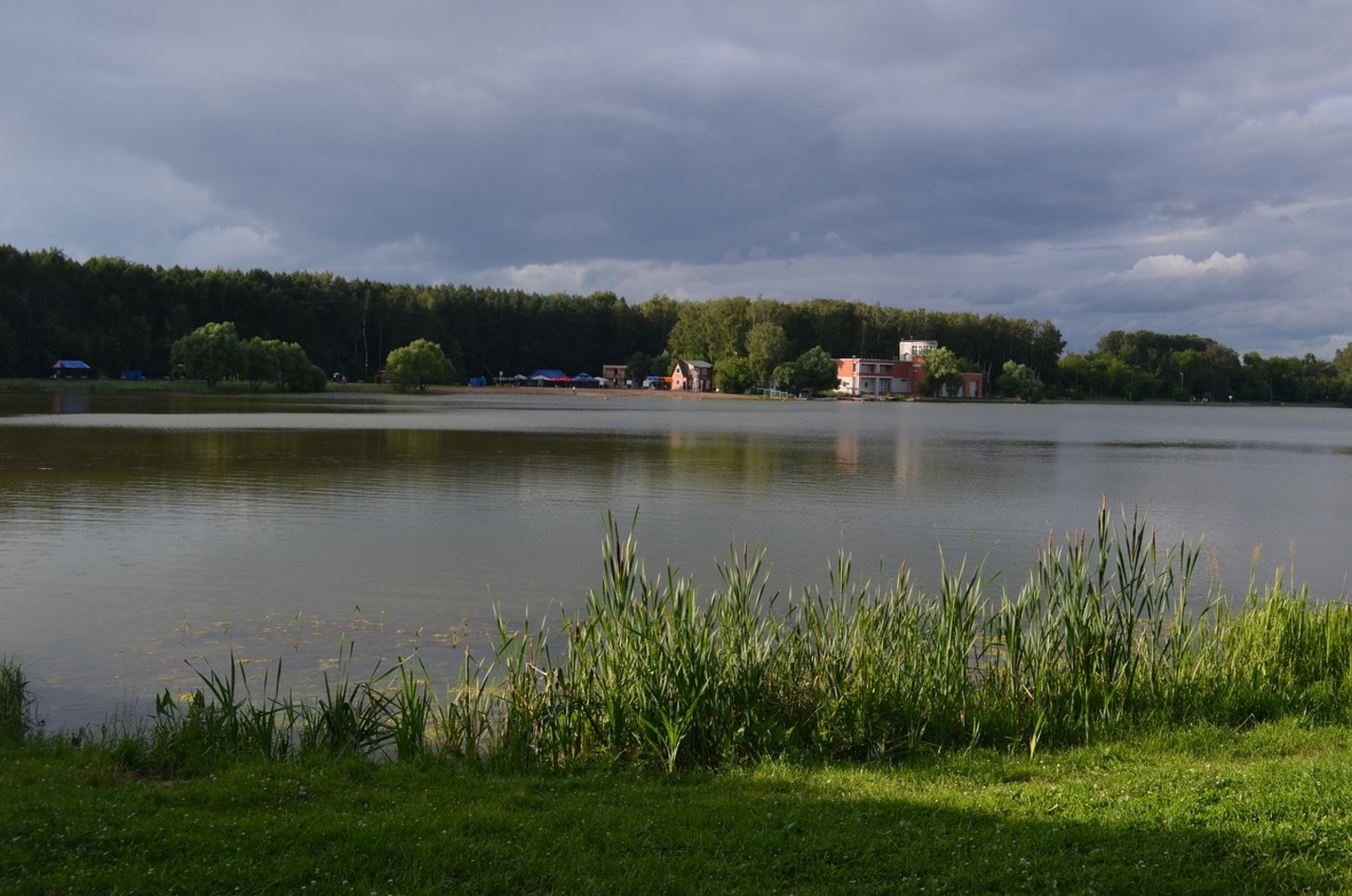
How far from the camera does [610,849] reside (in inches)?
183

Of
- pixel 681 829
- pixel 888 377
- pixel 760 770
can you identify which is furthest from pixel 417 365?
pixel 681 829

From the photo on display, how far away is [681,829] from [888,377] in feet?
405

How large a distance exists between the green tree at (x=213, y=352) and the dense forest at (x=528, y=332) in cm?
1559

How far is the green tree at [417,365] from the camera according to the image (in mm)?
97500

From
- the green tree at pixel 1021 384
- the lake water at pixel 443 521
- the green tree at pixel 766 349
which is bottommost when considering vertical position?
the lake water at pixel 443 521

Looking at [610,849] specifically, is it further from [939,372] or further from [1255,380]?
[1255,380]

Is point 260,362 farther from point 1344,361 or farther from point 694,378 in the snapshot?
point 1344,361

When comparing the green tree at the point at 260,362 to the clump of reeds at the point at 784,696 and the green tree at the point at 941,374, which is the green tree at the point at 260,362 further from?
the clump of reeds at the point at 784,696

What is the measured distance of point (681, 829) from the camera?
4922 millimetres

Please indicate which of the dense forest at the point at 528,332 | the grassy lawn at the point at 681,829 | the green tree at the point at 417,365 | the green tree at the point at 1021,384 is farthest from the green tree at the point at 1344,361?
the grassy lawn at the point at 681,829

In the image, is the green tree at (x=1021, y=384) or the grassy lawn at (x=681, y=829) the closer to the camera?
the grassy lawn at (x=681, y=829)

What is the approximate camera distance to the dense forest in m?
93.7

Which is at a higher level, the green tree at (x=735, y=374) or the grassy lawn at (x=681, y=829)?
the green tree at (x=735, y=374)

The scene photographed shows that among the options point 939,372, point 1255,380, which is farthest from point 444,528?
point 1255,380
